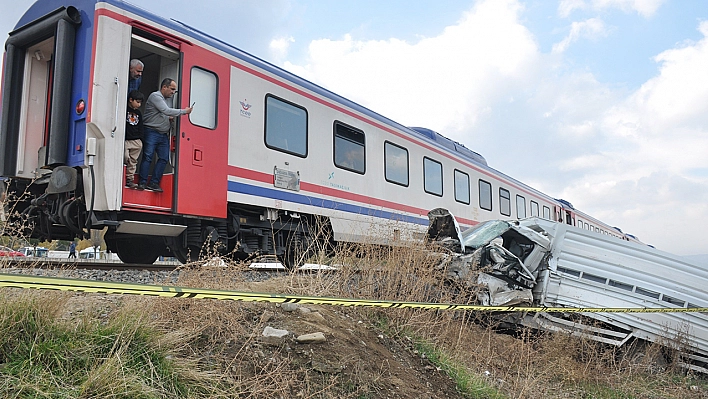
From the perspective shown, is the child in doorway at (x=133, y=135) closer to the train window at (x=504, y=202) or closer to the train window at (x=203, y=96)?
the train window at (x=203, y=96)

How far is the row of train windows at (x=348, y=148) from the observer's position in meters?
8.11

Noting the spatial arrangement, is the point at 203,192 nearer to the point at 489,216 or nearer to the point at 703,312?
the point at 703,312

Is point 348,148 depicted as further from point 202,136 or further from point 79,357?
point 79,357

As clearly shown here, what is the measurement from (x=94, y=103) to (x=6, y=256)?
8.88ft

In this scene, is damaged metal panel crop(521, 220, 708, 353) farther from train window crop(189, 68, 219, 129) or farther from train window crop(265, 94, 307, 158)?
train window crop(189, 68, 219, 129)

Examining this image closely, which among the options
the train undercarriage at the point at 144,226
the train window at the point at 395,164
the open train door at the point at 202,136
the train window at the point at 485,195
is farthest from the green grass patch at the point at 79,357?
the train window at the point at 485,195

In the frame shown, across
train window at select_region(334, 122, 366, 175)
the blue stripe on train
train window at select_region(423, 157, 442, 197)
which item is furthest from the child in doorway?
train window at select_region(423, 157, 442, 197)

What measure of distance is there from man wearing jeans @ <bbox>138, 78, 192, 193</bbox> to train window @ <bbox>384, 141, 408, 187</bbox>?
482cm

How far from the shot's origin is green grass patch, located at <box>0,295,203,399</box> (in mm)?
2473

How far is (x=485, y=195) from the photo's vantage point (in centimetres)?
1530

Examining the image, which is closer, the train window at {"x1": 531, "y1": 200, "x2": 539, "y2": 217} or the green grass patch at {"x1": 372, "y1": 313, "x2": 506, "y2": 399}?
the green grass patch at {"x1": 372, "y1": 313, "x2": 506, "y2": 399}

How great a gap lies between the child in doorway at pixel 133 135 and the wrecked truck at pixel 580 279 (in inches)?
146

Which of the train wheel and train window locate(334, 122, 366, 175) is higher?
train window locate(334, 122, 366, 175)

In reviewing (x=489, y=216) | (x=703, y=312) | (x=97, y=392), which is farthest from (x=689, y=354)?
(x=489, y=216)
